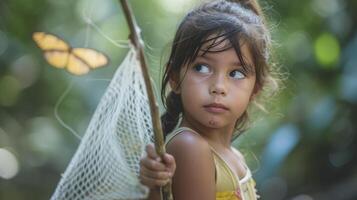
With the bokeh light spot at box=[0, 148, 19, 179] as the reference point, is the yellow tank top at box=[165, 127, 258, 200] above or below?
above

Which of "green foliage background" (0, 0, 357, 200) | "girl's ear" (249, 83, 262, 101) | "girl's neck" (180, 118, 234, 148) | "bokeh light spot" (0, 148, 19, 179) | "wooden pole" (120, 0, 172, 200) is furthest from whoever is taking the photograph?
"bokeh light spot" (0, 148, 19, 179)

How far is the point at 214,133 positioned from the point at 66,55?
410 mm

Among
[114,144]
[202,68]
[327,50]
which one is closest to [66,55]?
[114,144]

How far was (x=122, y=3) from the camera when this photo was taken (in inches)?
40.8

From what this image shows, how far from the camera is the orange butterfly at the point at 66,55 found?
3.94ft

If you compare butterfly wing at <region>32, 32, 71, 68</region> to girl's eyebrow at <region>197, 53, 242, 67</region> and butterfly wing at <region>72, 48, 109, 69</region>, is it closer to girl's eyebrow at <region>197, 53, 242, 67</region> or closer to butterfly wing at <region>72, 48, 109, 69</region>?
butterfly wing at <region>72, 48, 109, 69</region>

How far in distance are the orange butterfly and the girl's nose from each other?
24 centimetres

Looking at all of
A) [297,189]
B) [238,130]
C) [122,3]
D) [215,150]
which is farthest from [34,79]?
[122,3]

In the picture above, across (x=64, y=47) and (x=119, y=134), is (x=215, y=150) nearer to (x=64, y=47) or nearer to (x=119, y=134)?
(x=119, y=134)

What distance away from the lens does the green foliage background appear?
3.12 meters

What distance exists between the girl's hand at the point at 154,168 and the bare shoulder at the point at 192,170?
0.17 m

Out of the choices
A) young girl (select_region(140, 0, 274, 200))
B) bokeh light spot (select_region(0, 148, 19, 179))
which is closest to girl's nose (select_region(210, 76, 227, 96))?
young girl (select_region(140, 0, 274, 200))

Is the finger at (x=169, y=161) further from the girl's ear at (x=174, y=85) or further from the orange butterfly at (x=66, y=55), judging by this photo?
the girl's ear at (x=174, y=85)

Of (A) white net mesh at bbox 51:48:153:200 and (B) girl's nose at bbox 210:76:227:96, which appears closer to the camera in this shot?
(A) white net mesh at bbox 51:48:153:200
